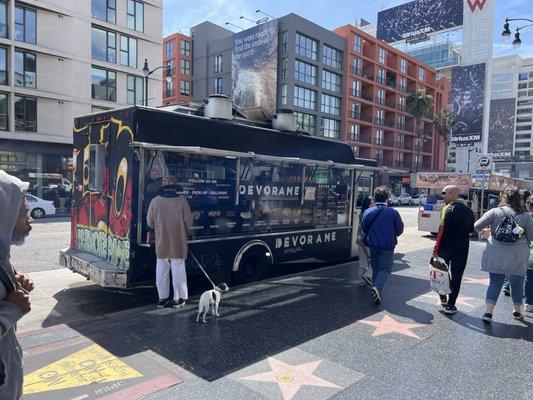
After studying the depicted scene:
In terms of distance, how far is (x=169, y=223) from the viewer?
5.59 meters

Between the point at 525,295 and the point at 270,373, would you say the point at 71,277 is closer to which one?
the point at 270,373

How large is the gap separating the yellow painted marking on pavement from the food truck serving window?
2161 millimetres

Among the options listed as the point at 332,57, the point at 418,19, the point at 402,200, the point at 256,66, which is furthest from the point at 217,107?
the point at 418,19

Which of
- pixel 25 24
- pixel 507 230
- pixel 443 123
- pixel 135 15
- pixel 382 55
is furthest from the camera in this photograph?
pixel 443 123

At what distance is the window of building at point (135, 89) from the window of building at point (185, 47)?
3067cm

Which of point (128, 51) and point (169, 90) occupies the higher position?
point (169, 90)

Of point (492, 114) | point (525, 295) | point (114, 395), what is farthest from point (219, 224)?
point (492, 114)

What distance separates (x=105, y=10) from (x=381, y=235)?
30002mm

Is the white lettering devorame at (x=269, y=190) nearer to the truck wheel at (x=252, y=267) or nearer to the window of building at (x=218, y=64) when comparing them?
the truck wheel at (x=252, y=267)

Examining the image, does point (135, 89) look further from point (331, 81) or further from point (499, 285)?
point (499, 285)

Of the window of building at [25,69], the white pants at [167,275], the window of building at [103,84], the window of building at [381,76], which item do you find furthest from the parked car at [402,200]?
the white pants at [167,275]

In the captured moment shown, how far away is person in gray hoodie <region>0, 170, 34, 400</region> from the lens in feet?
6.31

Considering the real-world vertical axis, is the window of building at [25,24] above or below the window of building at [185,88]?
below

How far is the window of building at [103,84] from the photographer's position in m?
29.4
